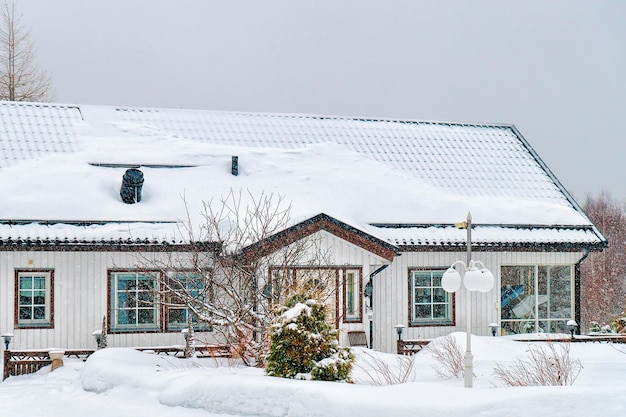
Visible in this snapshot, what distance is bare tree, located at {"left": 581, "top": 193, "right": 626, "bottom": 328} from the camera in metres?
49.2

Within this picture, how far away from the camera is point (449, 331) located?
79.6ft

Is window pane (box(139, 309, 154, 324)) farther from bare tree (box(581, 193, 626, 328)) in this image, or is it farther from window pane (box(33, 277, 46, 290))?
bare tree (box(581, 193, 626, 328))

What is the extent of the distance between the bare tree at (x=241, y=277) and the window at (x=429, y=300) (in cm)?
336

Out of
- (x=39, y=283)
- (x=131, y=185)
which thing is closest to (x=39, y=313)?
(x=39, y=283)

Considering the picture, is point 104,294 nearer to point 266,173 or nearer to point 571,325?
point 266,173

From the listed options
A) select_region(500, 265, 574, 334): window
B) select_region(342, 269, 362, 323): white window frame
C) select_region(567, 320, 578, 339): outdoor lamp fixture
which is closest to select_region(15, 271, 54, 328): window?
select_region(342, 269, 362, 323): white window frame

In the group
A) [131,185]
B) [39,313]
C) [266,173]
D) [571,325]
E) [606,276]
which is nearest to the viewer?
[39,313]

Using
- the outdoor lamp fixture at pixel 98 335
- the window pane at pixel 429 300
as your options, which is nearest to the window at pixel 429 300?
the window pane at pixel 429 300

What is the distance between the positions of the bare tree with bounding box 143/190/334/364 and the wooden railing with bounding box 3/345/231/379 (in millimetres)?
587

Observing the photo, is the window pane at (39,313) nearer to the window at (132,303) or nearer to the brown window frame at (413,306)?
the window at (132,303)

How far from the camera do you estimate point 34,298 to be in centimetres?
2145

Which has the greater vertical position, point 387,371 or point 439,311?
point 439,311

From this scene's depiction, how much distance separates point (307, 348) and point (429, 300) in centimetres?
1008

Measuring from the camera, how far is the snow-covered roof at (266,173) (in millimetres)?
22406
